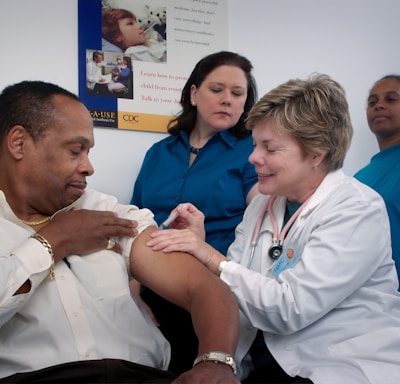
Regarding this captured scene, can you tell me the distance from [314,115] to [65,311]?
Answer: 90 centimetres

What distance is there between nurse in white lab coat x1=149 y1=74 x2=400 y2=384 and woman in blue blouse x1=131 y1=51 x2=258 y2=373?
33 centimetres

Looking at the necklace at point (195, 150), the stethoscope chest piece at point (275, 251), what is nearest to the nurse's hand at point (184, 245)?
the stethoscope chest piece at point (275, 251)

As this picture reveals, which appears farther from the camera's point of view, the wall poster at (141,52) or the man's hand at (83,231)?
the wall poster at (141,52)

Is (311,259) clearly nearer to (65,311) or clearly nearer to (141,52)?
(65,311)

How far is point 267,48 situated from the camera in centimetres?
279

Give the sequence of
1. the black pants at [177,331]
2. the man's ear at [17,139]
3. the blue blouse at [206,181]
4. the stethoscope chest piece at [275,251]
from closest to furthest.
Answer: the man's ear at [17,139] < the stethoscope chest piece at [275,251] < the black pants at [177,331] < the blue blouse at [206,181]

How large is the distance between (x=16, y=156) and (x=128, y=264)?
416 millimetres

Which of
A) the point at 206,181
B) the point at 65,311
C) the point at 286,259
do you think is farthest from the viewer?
the point at 206,181

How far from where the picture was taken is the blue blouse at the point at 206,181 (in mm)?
2168

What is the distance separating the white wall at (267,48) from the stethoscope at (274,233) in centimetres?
83

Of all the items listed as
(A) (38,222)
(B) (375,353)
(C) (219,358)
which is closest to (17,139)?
(A) (38,222)

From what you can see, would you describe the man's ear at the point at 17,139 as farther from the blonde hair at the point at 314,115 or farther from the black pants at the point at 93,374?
the blonde hair at the point at 314,115

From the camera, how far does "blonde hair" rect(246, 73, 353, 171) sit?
1.69m

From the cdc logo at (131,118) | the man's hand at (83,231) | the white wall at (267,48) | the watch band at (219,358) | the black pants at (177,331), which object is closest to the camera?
the watch band at (219,358)
